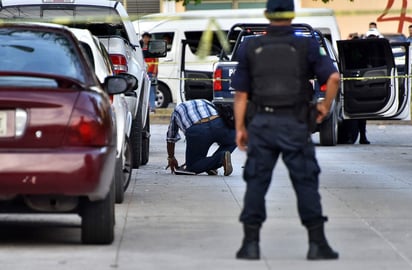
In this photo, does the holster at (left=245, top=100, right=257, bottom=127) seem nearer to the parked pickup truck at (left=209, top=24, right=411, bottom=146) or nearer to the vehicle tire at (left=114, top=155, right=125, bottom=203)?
the vehicle tire at (left=114, top=155, right=125, bottom=203)

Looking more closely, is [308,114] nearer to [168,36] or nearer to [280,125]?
[280,125]

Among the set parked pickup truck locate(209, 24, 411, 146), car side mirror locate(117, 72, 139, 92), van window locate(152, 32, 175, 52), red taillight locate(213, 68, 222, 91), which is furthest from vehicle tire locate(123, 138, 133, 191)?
van window locate(152, 32, 175, 52)

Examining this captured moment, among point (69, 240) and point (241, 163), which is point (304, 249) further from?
point (241, 163)

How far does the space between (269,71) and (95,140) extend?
3.86ft

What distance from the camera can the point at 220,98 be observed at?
18.9 meters

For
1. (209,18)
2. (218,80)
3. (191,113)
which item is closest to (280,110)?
(209,18)

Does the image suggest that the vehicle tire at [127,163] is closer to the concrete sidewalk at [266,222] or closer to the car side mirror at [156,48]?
the concrete sidewalk at [266,222]

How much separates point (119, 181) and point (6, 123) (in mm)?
2740

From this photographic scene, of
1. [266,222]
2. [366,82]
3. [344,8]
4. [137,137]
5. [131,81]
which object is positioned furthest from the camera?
[344,8]

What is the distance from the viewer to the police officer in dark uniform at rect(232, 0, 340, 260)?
7625mm

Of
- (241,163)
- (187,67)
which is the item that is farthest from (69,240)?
(187,67)

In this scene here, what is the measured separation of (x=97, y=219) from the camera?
8164mm

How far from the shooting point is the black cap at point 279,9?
7.71 meters

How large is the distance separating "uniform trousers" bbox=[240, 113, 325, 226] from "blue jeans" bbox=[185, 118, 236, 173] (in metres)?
5.88
